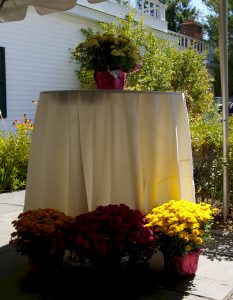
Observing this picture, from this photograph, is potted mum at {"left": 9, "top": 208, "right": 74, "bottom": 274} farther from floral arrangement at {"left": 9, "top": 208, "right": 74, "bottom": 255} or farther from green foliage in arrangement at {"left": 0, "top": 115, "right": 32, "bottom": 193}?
green foliage in arrangement at {"left": 0, "top": 115, "right": 32, "bottom": 193}

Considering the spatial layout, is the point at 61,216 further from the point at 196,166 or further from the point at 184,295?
the point at 196,166

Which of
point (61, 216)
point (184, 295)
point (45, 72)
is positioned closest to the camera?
point (184, 295)

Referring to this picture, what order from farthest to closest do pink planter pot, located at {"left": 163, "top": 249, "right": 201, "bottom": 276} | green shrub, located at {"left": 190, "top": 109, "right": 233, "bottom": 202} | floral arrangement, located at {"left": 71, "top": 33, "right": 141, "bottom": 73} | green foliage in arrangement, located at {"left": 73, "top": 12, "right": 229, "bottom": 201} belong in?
green foliage in arrangement, located at {"left": 73, "top": 12, "right": 229, "bottom": 201}, green shrub, located at {"left": 190, "top": 109, "right": 233, "bottom": 202}, floral arrangement, located at {"left": 71, "top": 33, "right": 141, "bottom": 73}, pink planter pot, located at {"left": 163, "top": 249, "right": 201, "bottom": 276}

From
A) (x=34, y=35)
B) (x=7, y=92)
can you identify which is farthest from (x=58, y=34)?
(x=7, y=92)

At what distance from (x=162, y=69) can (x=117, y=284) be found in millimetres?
8387

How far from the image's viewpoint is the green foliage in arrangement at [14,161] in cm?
688

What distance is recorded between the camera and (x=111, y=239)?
9.56ft

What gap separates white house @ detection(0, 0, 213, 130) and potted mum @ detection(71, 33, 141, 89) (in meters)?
6.24

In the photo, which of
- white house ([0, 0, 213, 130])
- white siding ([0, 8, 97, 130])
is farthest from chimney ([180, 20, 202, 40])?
white siding ([0, 8, 97, 130])

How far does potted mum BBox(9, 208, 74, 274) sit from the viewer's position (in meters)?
2.99

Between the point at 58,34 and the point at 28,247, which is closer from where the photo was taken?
the point at 28,247

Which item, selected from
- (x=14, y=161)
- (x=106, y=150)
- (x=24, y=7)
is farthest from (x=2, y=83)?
(x=106, y=150)

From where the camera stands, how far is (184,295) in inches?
117

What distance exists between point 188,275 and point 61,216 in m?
1.02
